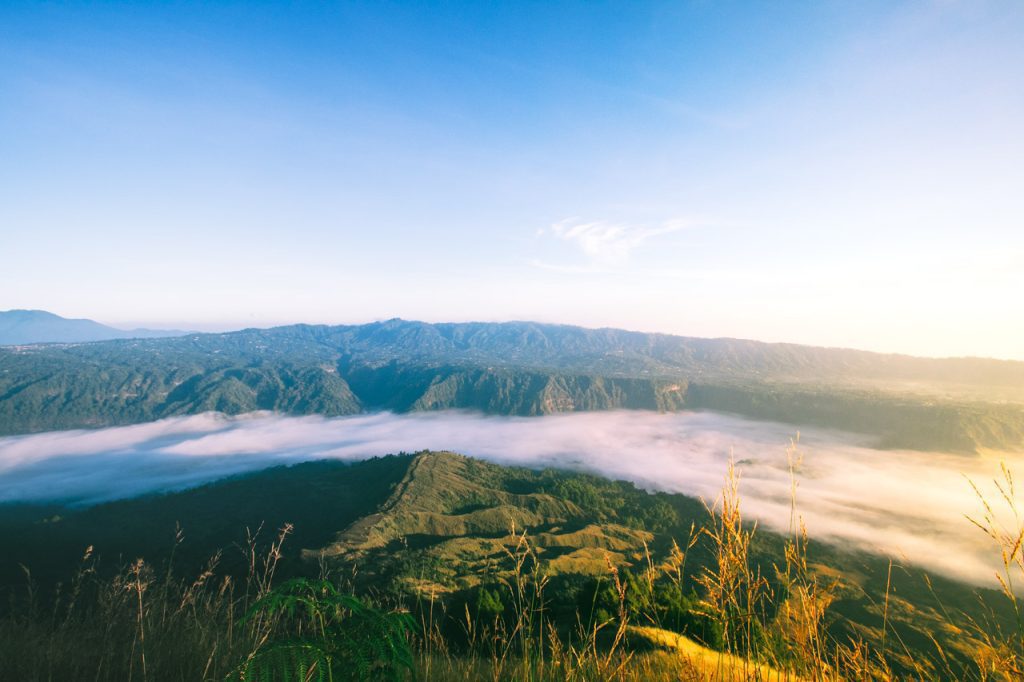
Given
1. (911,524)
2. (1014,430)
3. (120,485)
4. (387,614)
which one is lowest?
(120,485)

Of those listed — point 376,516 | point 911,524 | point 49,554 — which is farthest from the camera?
point 911,524

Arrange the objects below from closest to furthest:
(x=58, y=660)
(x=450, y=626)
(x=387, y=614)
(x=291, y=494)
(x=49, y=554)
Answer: (x=387, y=614), (x=58, y=660), (x=450, y=626), (x=49, y=554), (x=291, y=494)

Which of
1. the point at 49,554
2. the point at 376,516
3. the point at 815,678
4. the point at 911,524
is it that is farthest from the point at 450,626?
the point at 911,524

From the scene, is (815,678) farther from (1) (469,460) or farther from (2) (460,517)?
(1) (469,460)

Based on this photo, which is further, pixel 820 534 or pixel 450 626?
pixel 820 534

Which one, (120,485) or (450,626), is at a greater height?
(450,626)

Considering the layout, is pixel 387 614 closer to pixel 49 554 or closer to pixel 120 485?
pixel 49 554


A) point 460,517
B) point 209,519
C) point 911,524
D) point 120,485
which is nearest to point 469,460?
point 460,517
